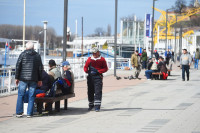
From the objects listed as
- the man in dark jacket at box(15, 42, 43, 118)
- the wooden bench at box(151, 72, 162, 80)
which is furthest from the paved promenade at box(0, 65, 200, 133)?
the wooden bench at box(151, 72, 162, 80)

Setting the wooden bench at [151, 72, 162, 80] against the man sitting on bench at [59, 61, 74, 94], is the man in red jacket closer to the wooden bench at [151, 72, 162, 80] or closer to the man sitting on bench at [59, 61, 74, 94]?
the man sitting on bench at [59, 61, 74, 94]

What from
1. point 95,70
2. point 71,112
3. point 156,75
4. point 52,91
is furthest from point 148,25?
point 52,91

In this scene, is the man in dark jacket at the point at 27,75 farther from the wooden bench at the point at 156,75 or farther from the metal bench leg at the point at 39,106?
the wooden bench at the point at 156,75

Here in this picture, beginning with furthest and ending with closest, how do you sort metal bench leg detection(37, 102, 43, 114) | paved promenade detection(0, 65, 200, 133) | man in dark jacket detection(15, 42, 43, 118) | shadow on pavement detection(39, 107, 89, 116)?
shadow on pavement detection(39, 107, 89, 116), metal bench leg detection(37, 102, 43, 114), man in dark jacket detection(15, 42, 43, 118), paved promenade detection(0, 65, 200, 133)

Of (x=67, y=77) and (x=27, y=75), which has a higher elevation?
(x=27, y=75)

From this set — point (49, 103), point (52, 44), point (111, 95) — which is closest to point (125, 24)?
point (52, 44)

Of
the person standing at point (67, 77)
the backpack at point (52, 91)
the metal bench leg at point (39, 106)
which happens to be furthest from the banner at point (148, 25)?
the metal bench leg at point (39, 106)

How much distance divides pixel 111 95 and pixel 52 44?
138721 millimetres

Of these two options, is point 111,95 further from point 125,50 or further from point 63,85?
point 125,50

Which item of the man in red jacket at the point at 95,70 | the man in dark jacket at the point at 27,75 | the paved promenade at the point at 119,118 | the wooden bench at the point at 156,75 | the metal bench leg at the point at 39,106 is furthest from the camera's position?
the wooden bench at the point at 156,75

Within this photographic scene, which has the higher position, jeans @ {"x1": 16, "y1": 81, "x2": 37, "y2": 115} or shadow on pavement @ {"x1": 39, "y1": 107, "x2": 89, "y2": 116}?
jeans @ {"x1": 16, "y1": 81, "x2": 37, "y2": 115}

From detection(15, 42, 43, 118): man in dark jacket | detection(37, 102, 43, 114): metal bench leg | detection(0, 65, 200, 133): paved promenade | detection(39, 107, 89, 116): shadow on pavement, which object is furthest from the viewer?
detection(39, 107, 89, 116): shadow on pavement

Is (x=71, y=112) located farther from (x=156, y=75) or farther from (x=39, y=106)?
(x=156, y=75)

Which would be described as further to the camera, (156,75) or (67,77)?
(156,75)
